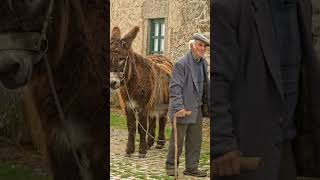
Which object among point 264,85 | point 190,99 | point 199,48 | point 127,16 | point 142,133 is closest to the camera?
point 264,85

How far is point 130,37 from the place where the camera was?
14.9 feet

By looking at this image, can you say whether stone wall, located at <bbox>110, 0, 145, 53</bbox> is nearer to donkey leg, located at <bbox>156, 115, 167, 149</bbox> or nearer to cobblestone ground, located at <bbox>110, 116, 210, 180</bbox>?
donkey leg, located at <bbox>156, 115, 167, 149</bbox>

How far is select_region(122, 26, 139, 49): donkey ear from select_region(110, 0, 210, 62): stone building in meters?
0.03

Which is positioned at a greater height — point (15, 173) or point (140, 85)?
point (140, 85)

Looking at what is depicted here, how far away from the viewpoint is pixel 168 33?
4.56 metres

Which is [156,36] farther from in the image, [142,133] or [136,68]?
[142,133]

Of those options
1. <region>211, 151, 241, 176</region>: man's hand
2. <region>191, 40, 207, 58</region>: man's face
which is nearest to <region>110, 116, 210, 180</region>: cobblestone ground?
<region>211, 151, 241, 176</region>: man's hand

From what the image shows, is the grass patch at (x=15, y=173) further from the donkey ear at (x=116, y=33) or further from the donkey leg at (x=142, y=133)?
the donkey ear at (x=116, y=33)

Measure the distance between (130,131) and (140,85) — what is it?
0.40 metres

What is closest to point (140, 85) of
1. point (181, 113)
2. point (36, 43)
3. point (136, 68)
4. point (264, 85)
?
point (136, 68)

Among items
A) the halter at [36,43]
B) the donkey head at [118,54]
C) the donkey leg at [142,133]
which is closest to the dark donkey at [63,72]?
the halter at [36,43]

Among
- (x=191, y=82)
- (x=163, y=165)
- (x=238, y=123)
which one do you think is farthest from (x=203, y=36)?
(x=163, y=165)

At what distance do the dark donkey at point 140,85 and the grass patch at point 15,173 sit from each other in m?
0.69

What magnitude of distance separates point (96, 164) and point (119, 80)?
647 mm
